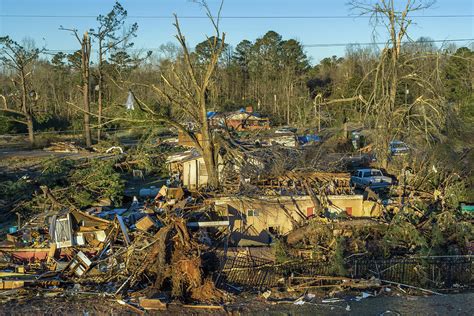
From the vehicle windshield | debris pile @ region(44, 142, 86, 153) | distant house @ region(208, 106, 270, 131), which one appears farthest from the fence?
distant house @ region(208, 106, 270, 131)

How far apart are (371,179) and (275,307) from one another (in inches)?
413

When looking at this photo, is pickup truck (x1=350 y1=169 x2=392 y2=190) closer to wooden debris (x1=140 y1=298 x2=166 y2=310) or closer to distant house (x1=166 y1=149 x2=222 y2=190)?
distant house (x1=166 y1=149 x2=222 y2=190)

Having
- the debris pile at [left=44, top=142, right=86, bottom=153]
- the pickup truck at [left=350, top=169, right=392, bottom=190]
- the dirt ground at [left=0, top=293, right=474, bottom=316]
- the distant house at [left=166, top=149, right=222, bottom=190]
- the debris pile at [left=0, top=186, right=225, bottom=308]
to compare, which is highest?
the debris pile at [left=44, top=142, right=86, bottom=153]

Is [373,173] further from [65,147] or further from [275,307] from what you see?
[65,147]

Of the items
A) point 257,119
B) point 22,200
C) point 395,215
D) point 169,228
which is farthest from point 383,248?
point 257,119

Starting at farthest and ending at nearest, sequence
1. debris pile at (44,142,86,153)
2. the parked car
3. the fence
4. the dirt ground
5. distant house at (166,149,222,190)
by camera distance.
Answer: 1. debris pile at (44,142,86,153)
2. the parked car
3. distant house at (166,149,222,190)
4. the fence
5. the dirt ground

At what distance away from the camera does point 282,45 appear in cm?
5638

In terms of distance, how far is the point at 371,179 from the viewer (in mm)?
19141

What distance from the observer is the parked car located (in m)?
21.9

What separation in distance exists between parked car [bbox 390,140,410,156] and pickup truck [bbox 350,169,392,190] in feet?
8.72

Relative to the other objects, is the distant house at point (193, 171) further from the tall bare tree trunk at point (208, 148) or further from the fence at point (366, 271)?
the fence at point (366, 271)

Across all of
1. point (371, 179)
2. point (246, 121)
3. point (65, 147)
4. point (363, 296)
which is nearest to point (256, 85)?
point (246, 121)

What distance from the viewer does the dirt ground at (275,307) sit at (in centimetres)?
966

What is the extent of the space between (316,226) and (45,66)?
A: 44.8 meters
